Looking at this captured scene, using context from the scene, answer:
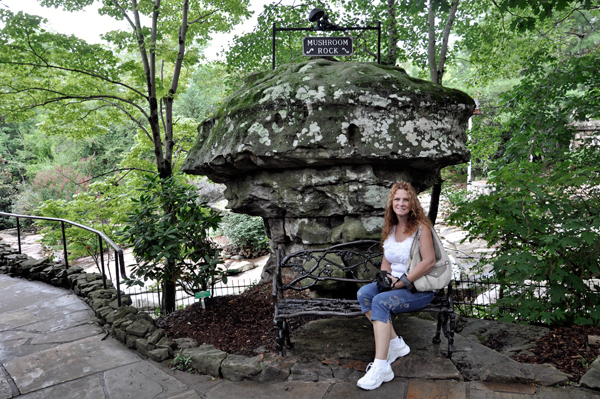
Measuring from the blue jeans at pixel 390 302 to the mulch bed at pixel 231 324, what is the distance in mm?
942

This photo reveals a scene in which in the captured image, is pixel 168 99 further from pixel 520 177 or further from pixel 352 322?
pixel 520 177

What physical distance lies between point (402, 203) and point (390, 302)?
0.74 metres

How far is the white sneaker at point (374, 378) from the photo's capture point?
2.52m

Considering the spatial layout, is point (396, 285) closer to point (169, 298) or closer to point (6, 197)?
point (169, 298)

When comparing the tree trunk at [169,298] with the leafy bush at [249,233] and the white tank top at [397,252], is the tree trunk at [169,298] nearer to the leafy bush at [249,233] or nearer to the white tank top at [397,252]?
the white tank top at [397,252]

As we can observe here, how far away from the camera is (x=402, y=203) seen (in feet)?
9.51

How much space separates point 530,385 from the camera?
Result: 7.98ft

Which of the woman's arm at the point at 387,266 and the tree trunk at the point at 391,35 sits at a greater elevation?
the tree trunk at the point at 391,35

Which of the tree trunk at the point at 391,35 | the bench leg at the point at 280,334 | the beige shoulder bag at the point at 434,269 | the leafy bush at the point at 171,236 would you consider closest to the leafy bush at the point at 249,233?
the tree trunk at the point at 391,35

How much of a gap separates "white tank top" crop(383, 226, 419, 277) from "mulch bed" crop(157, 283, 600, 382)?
1.10 meters

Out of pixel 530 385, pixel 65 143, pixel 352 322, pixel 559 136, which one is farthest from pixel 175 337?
pixel 65 143

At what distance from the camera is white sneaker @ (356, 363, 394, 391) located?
252 centimetres

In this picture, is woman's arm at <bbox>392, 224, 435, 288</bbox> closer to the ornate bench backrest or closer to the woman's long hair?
the woman's long hair

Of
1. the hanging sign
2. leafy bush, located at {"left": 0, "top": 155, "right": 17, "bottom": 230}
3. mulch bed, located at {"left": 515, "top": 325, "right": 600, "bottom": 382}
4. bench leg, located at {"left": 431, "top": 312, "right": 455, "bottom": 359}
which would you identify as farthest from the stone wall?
leafy bush, located at {"left": 0, "top": 155, "right": 17, "bottom": 230}
